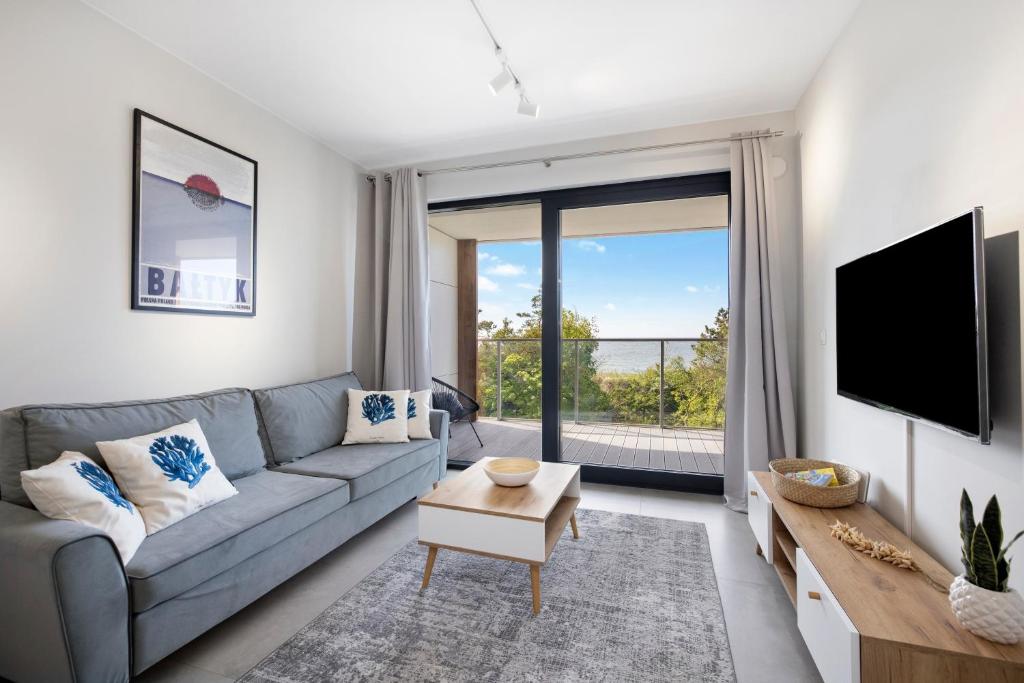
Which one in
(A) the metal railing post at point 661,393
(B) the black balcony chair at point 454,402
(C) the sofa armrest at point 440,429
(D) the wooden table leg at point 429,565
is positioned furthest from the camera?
(B) the black balcony chair at point 454,402

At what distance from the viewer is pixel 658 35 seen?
7.86 ft

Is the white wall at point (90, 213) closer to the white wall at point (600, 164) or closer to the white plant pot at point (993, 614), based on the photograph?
the white wall at point (600, 164)

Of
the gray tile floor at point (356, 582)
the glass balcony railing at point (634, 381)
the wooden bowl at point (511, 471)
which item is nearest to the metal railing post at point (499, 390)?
the glass balcony railing at point (634, 381)

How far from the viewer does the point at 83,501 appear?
1.53 m

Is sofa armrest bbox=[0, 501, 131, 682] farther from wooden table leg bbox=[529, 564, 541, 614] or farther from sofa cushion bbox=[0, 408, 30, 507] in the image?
wooden table leg bbox=[529, 564, 541, 614]

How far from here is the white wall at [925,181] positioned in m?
1.32

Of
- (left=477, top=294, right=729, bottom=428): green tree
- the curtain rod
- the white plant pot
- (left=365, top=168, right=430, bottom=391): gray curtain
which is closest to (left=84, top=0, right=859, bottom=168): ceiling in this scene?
the curtain rod

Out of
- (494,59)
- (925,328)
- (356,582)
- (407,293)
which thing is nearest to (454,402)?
(407,293)

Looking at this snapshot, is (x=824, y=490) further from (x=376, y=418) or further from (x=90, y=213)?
(x=90, y=213)

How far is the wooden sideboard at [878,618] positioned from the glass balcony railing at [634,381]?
1.73m

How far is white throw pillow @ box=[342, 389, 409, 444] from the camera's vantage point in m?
3.17

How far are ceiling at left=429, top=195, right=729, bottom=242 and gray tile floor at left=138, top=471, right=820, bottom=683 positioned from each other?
2182 mm

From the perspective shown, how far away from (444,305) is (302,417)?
6.26 ft

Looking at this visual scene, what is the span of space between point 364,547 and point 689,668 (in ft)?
5.77
